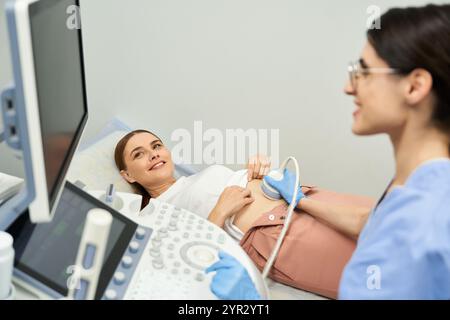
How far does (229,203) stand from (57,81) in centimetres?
72

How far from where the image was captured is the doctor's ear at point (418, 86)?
78 cm

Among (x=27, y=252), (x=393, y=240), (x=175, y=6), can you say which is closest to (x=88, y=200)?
(x=27, y=252)

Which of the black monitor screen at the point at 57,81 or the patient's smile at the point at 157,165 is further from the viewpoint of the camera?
the patient's smile at the point at 157,165

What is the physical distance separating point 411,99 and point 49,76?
69 cm

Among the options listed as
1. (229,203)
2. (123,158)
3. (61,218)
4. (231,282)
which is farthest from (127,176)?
(231,282)

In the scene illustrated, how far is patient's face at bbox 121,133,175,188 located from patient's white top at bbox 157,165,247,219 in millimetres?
73

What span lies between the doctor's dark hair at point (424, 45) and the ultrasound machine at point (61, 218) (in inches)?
20.7

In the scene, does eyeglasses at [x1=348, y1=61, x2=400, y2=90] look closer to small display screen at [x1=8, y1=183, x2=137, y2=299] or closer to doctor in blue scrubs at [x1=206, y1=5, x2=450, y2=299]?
doctor in blue scrubs at [x1=206, y1=5, x2=450, y2=299]

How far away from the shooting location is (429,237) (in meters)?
0.72

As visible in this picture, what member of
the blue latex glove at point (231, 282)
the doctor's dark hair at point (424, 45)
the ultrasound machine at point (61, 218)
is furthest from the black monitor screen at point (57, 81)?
the doctor's dark hair at point (424, 45)

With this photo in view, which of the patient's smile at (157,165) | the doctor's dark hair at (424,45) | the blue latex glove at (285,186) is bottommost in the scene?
the patient's smile at (157,165)

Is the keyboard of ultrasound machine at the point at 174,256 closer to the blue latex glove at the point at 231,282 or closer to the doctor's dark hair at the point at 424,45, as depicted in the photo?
the blue latex glove at the point at 231,282

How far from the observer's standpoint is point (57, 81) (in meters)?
0.78
